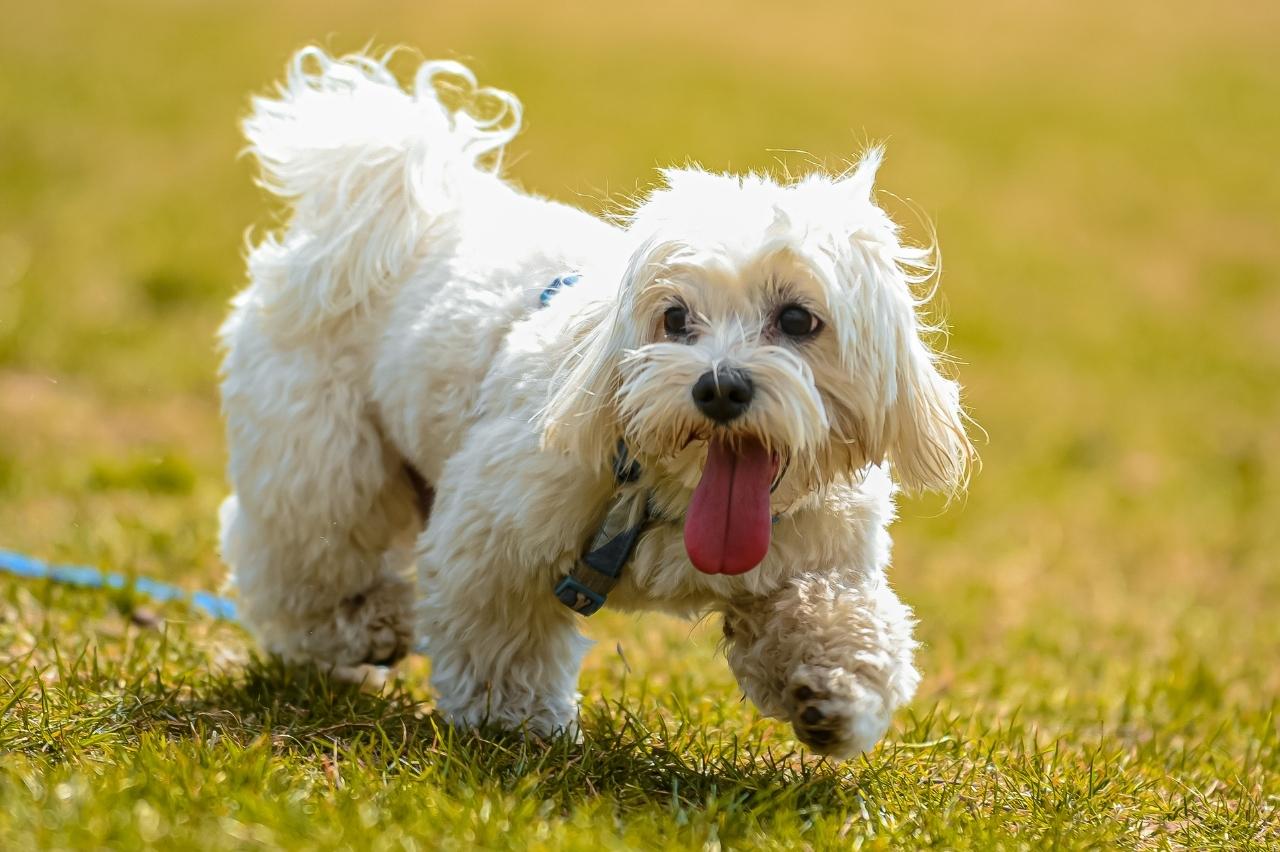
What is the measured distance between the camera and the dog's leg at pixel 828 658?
370 centimetres

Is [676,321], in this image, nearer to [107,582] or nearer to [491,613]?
[491,613]

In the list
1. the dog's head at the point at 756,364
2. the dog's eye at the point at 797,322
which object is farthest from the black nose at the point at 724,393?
the dog's eye at the point at 797,322

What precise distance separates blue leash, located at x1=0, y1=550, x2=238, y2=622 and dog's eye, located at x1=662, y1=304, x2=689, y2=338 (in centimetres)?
231

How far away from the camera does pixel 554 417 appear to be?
3781mm

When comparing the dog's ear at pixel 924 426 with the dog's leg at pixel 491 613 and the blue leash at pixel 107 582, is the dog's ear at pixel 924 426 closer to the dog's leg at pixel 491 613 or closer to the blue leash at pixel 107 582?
the dog's leg at pixel 491 613

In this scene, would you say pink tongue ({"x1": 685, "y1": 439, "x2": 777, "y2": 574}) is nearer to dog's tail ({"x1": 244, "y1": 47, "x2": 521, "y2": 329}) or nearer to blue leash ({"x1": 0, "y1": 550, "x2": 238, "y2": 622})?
dog's tail ({"x1": 244, "y1": 47, "x2": 521, "y2": 329})

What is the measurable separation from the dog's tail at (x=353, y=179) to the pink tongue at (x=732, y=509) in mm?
1542

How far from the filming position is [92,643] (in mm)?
4918

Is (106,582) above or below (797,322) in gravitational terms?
below

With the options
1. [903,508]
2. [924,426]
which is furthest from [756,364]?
[903,508]

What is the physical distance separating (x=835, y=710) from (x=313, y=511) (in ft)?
6.03

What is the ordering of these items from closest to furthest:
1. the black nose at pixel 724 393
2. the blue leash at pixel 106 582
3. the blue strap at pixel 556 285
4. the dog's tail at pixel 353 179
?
1. the black nose at pixel 724 393
2. the blue strap at pixel 556 285
3. the dog's tail at pixel 353 179
4. the blue leash at pixel 106 582

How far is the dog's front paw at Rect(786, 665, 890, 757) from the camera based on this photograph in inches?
145

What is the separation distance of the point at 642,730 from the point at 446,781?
0.64 metres
